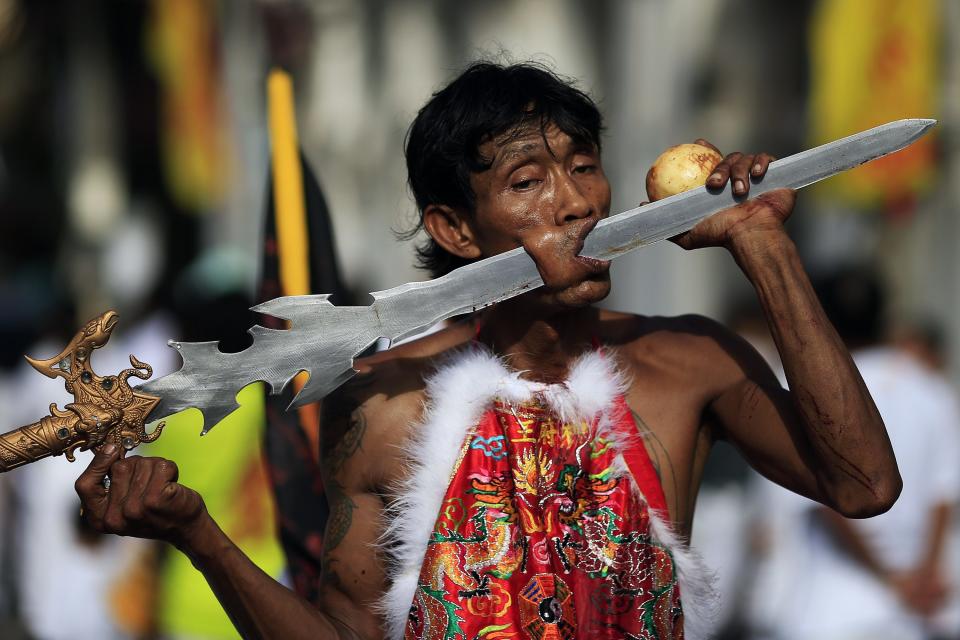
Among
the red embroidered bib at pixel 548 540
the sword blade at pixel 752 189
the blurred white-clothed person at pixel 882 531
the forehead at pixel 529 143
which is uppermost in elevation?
the forehead at pixel 529 143

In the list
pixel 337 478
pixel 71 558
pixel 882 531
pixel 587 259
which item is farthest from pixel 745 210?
pixel 71 558

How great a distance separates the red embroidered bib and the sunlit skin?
11 cm

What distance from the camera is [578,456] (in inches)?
109

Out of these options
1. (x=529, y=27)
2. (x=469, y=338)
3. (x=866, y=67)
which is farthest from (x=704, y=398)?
(x=529, y=27)

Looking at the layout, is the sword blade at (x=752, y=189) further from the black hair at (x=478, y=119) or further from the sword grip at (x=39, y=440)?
the sword grip at (x=39, y=440)

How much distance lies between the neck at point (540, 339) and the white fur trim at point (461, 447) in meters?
0.05

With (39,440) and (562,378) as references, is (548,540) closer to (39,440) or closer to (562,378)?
(562,378)

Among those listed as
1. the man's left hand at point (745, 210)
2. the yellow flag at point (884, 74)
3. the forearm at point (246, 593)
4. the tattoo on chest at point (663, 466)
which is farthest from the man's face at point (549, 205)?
the yellow flag at point (884, 74)

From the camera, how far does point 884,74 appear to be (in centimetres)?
755

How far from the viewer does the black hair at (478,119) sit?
9.37ft

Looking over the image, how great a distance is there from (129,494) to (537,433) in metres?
0.87

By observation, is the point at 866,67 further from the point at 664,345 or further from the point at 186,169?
the point at 186,169

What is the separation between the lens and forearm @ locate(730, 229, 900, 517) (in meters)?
2.50

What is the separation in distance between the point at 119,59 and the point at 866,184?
9.18 m
